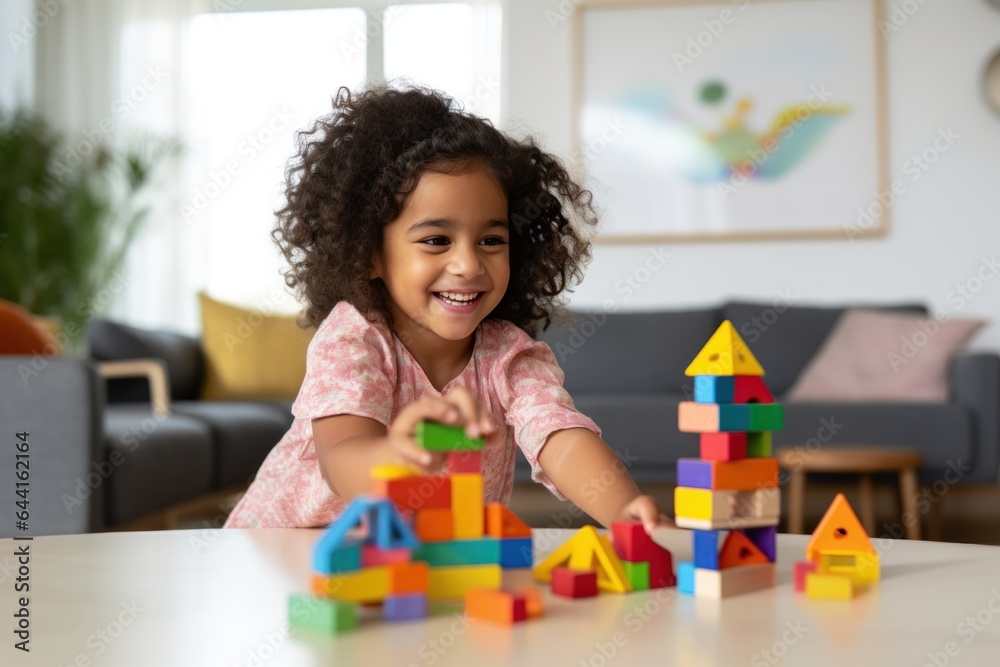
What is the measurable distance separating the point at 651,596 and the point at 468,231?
1.87 ft

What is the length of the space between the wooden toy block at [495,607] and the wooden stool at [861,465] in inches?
99.8

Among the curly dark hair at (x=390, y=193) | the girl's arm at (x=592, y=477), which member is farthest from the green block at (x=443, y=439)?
the curly dark hair at (x=390, y=193)

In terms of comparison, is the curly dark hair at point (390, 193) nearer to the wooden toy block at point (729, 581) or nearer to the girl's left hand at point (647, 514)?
the girl's left hand at point (647, 514)

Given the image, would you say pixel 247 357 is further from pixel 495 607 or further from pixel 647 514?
pixel 495 607

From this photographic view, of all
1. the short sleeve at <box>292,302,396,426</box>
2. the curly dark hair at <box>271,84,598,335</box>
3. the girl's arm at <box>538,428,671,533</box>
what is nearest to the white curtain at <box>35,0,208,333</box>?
the curly dark hair at <box>271,84,598,335</box>

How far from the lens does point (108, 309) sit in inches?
202

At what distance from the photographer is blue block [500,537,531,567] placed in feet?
2.55

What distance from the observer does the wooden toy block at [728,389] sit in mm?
741

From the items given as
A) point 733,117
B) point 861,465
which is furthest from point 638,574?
point 733,117

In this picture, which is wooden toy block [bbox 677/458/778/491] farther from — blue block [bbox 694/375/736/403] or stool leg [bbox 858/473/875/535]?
stool leg [bbox 858/473/875/535]

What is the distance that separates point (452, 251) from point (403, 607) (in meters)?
0.62

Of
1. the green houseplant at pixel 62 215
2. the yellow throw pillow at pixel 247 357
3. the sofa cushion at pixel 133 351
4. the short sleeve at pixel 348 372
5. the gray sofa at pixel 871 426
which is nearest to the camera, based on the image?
the short sleeve at pixel 348 372

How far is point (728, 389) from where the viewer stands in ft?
2.45

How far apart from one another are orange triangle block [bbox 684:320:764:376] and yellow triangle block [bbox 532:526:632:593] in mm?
140
